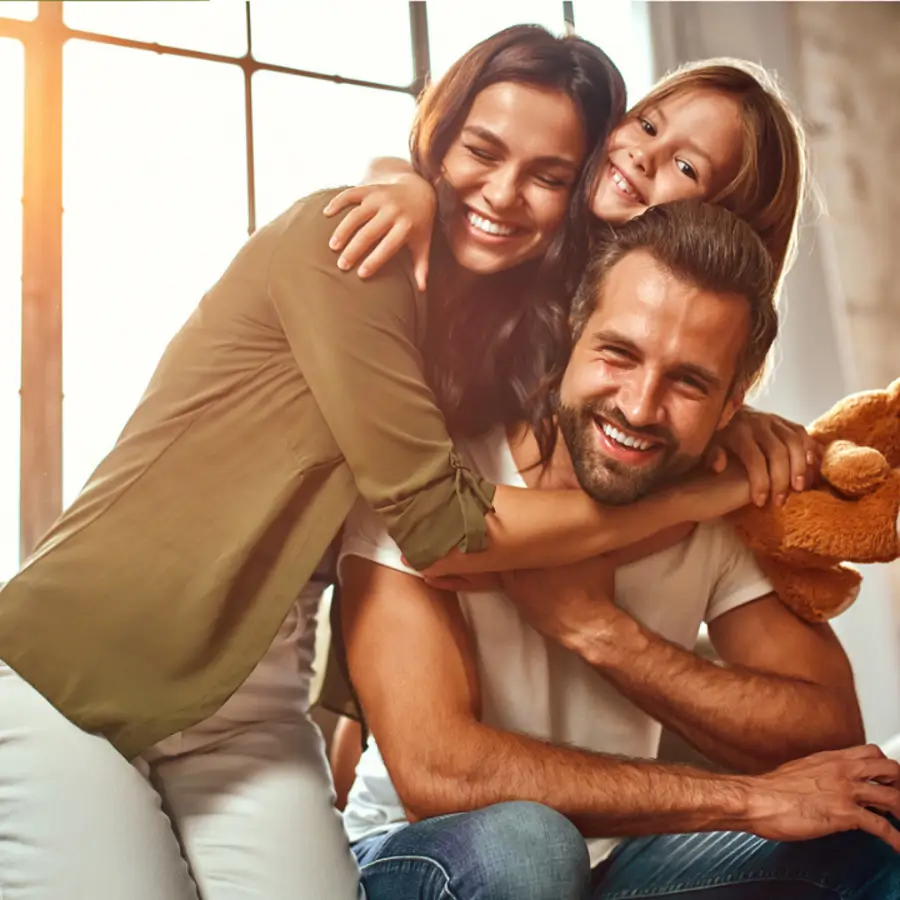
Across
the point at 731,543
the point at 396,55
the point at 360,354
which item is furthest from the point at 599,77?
the point at 731,543

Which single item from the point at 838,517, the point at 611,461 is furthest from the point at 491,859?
the point at 838,517

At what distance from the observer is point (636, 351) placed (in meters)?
1.14

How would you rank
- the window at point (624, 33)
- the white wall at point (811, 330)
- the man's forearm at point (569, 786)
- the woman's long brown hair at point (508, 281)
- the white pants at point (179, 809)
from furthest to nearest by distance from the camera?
the white wall at point (811, 330) → the window at point (624, 33) → the woman's long brown hair at point (508, 281) → the man's forearm at point (569, 786) → the white pants at point (179, 809)

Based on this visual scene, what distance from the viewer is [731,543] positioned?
1.27 metres

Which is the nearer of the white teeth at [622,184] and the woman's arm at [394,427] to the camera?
Answer: the woman's arm at [394,427]

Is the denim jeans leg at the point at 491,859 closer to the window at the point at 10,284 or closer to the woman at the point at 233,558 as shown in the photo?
the woman at the point at 233,558

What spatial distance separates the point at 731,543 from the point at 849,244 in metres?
0.49

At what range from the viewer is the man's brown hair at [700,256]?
45.2 inches

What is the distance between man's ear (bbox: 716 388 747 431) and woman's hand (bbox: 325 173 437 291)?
361mm

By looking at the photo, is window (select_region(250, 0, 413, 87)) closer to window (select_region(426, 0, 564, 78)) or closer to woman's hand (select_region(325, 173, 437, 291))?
window (select_region(426, 0, 564, 78))

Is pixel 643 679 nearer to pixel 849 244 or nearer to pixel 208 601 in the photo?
pixel 208 601

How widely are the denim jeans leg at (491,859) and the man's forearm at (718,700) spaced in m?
0.22

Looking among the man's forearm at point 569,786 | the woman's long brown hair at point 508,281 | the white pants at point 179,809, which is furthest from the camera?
the woman's long brown hair at point 508,281

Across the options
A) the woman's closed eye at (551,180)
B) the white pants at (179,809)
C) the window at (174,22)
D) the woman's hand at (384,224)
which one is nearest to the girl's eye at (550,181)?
the woman's closed eye at (551,180)
